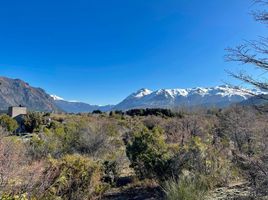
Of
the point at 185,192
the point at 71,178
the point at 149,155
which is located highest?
the point at 149,155

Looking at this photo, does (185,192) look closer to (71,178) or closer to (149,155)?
(71,178)

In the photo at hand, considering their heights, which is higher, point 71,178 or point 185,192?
point 71,178

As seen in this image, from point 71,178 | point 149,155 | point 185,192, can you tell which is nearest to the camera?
point 185,192

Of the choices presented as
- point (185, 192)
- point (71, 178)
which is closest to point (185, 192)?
point (185, 192)

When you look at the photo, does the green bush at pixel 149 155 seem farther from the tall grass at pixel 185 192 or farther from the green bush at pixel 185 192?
the tall grass at pixel 185 192

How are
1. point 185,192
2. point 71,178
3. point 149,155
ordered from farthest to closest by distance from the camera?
point 149,155
point 71,178
point 185,192

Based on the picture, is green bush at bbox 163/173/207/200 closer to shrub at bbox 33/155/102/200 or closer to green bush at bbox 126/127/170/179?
green bush at bbox 126/127/170/179

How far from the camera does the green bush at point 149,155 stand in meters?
9.56

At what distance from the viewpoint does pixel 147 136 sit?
11.2 meters

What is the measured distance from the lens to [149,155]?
10.1 metres

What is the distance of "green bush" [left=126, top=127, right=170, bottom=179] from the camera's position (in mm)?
9562

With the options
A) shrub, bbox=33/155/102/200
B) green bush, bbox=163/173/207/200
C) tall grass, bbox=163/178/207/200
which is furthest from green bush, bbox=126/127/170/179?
shrub, bbox=33/155/102/200

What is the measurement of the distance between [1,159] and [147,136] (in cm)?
649

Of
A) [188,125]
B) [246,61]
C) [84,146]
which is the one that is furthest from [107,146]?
[246,61]
